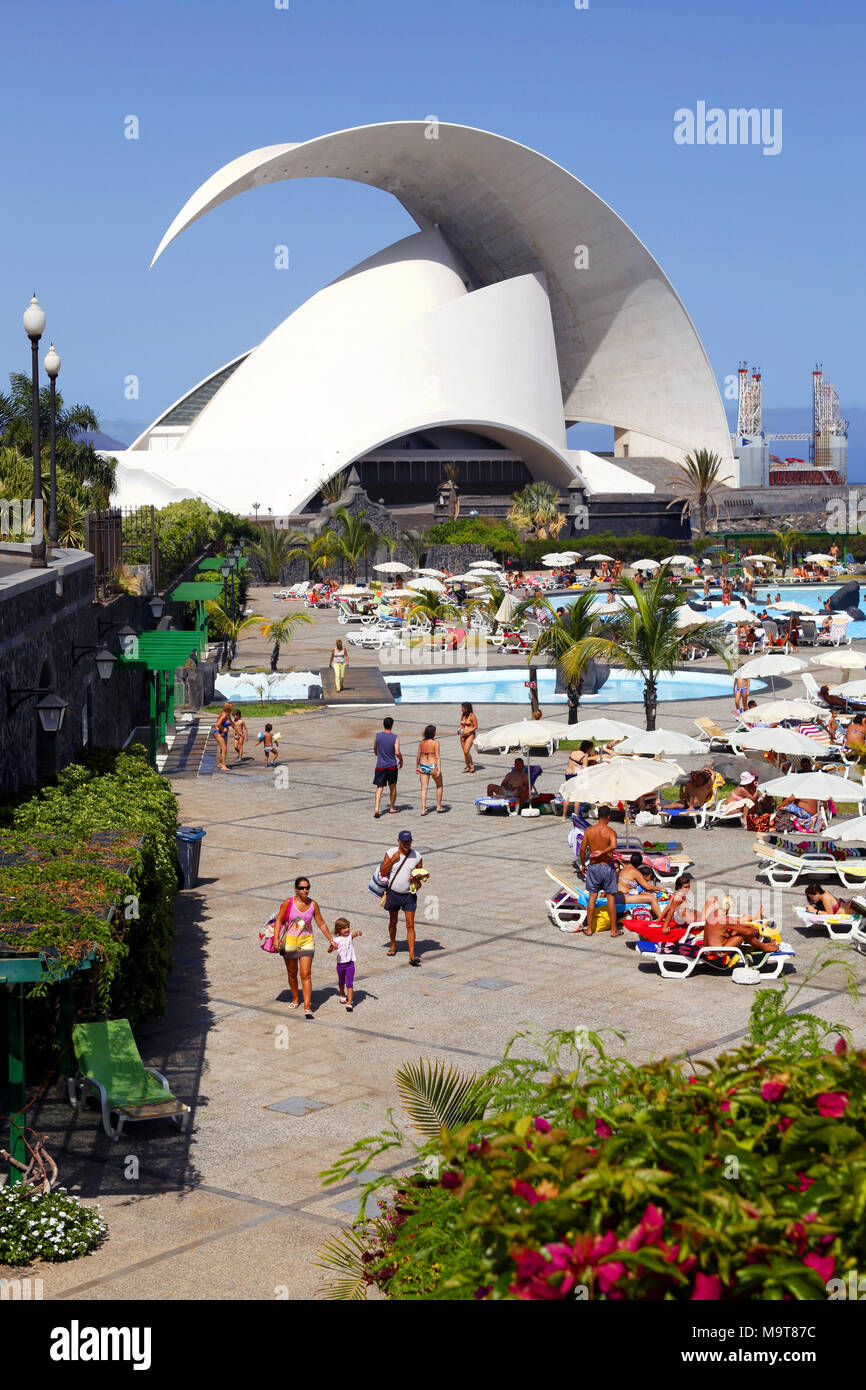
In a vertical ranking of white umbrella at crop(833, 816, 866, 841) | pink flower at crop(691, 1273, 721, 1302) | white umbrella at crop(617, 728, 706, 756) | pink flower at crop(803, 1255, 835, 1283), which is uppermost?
pink flower at crop(803, 1255, 835, 1283)

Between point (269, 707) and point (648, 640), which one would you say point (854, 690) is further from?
point (269, 707)

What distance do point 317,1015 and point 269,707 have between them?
16847 millimetres

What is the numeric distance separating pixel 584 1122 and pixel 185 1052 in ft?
21.5

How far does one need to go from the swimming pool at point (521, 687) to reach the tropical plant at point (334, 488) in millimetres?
36455

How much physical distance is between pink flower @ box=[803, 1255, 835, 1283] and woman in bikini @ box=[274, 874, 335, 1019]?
7768mm

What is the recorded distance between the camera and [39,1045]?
961 centimetres

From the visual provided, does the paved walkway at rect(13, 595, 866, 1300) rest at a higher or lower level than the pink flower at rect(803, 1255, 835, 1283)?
lower

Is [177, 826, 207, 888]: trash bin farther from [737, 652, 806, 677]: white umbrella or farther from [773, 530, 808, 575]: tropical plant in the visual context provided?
[773, 530, 808, 575]: tropical plant

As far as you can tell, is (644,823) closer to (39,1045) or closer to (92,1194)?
(39,1045)

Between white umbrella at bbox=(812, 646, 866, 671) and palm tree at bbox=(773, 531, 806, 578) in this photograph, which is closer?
white umbrella at bbox=(812, 646, 866, 671)

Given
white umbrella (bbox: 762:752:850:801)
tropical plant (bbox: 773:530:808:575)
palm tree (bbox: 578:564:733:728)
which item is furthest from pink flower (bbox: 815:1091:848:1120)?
tropical plant (bbox: 773:530:808:575)

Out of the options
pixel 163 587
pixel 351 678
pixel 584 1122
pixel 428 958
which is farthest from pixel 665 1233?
pixel 163 587

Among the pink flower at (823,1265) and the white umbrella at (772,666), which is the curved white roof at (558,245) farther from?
the pink flower at (823,1265)

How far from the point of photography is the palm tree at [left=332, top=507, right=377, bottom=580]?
56.5 metres
